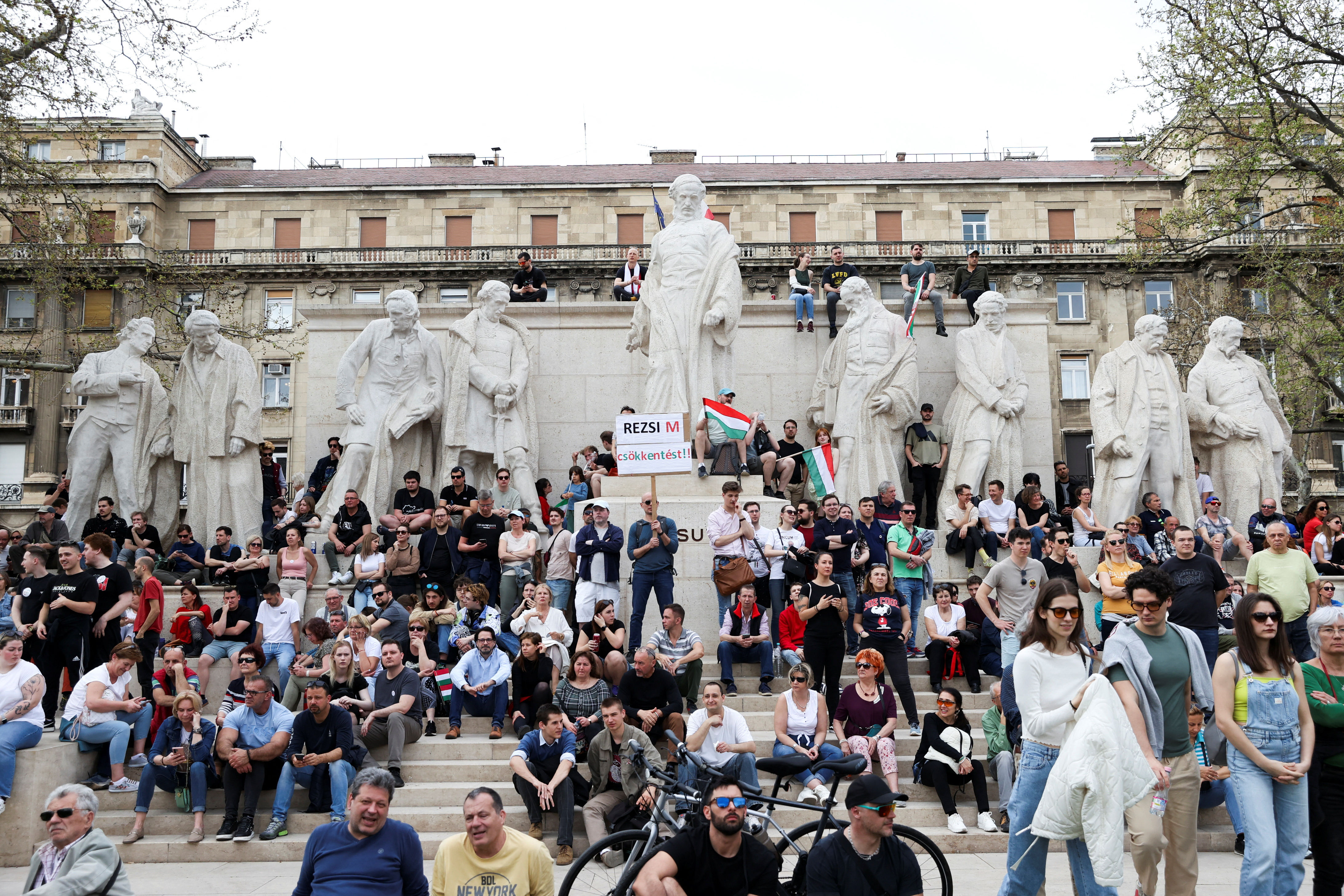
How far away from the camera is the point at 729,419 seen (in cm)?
1331

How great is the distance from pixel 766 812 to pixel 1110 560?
538 cm

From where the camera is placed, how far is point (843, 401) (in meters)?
15.7

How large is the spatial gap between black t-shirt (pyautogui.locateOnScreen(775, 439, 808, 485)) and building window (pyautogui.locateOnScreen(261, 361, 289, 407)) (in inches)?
1226

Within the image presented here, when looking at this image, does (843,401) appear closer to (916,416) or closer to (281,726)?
(916,416)

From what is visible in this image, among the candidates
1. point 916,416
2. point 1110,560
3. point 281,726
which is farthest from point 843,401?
point 281,726

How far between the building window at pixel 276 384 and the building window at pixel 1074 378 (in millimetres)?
28365

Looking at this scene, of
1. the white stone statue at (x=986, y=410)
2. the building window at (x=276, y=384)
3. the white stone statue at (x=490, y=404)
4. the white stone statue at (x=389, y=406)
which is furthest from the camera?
the building window at (x=276, y=384)

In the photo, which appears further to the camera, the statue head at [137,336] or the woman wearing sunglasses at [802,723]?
the statue head at [137,336]

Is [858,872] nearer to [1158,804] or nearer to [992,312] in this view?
[1158,804]

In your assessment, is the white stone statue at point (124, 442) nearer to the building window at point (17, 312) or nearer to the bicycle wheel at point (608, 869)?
the bicycle wheel at point (608, 869)

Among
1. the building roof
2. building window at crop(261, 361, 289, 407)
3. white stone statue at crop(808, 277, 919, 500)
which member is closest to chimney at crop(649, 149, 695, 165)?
the building roof

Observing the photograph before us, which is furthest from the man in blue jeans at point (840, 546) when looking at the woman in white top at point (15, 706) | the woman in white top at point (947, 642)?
the woman in white top at point (15, 706)

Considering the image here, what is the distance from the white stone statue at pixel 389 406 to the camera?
14625 millimetres

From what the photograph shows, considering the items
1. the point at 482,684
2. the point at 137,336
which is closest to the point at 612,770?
the point at 482,684
